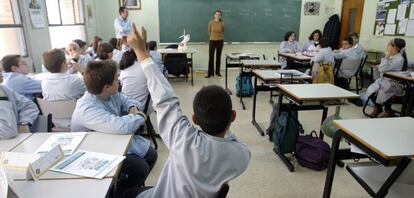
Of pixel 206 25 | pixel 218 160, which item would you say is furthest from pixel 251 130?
pixel 206 25

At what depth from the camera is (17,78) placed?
2723 mm

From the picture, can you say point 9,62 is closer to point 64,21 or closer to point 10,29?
point 10,29

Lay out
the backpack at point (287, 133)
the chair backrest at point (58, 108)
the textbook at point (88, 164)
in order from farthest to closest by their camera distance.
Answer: the backpack at point (287, 133)
the chair backrest at point (58, 108)
the textbook at point (88, 164)

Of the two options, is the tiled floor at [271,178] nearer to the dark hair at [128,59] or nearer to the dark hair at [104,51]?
the dark hair at [128,59]

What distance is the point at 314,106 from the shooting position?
9.98ft

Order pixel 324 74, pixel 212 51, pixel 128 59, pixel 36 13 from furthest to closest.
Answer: pixel 212 51, pixel 324 74, pixel 36 13, pixel 128 59

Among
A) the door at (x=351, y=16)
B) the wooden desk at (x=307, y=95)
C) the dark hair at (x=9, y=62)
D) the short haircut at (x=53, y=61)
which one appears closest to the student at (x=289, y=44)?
the door at (x=351, y=16)

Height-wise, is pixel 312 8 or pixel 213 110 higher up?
pixel 312 8

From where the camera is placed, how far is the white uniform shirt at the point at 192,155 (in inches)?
40.0

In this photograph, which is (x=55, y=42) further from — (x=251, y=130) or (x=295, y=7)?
(x=295, y=7)

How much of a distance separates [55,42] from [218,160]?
514 centimetres

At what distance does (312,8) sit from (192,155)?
7815 millimetres

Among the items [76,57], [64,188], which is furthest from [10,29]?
[64,188]

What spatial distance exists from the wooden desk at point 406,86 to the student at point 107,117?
3.61 m
